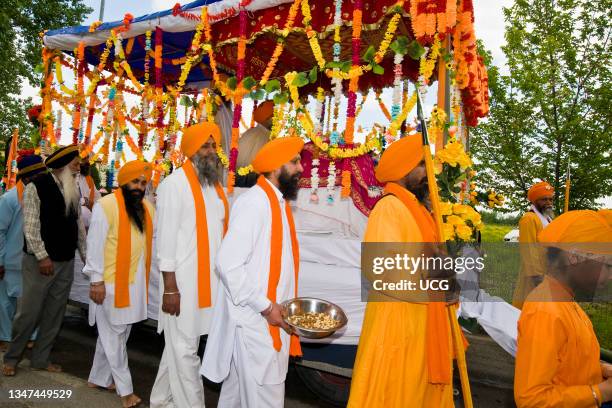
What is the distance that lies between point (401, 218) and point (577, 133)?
29.8 ft

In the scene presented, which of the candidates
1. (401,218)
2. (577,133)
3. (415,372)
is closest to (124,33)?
(401,218)

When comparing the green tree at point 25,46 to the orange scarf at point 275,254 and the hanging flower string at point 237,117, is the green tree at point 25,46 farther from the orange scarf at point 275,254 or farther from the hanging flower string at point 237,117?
the orange scarf at point 275,254

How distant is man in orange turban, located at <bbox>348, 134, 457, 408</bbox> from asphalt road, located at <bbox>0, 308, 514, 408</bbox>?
75.4 inches

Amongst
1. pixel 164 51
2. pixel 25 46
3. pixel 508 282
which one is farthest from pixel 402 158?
pixel 25 46

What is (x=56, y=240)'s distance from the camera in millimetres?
4582

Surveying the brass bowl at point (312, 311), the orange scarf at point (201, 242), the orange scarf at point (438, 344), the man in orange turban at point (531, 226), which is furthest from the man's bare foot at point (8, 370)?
the man in orange turban at point (531, 226)

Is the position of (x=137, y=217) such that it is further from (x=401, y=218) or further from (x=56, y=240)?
(x=401, y=218)

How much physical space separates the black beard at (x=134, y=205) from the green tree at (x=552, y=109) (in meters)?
8.90

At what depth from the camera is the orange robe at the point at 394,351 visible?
2469 millimetres

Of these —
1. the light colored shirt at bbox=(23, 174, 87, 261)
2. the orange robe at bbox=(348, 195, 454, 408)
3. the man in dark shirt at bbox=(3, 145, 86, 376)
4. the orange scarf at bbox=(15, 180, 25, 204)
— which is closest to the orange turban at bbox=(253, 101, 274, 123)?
the man in dark shirt at bbox=(3, 145, 86, 376)

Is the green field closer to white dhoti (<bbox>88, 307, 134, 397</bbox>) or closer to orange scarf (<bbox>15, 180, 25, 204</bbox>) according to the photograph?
white dhoti (<bbox>88, 307, 134, 397</bbox>)

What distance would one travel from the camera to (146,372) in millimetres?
4848

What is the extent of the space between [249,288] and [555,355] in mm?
1571

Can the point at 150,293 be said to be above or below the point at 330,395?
above
